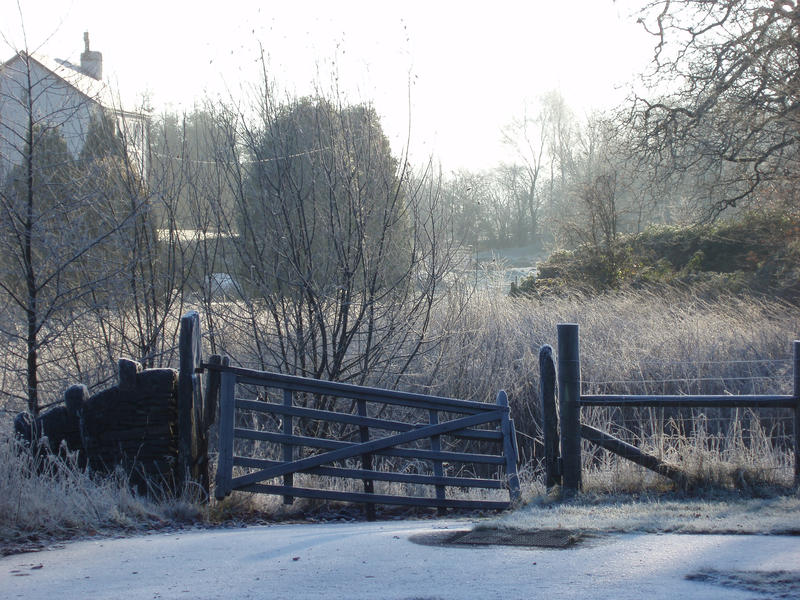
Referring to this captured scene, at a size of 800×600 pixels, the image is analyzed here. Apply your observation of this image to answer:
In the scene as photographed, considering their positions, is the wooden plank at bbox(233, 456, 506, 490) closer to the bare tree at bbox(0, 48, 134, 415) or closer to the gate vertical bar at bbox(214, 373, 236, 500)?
the gate vertical bar at bbox(214, 373, 236, 500)

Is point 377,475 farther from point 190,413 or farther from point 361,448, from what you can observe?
point 190,413

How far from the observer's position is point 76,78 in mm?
12172

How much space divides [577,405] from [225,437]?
11.3ft

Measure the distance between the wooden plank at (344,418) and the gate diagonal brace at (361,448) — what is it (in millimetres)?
120

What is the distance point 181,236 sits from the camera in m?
13.3

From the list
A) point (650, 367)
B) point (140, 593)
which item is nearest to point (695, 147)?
point (650, 367)

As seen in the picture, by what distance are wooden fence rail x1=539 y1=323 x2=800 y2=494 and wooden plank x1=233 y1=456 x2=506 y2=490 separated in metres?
1.00

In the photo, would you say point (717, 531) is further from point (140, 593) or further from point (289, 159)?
point (289, 159)

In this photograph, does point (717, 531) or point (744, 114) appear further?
point (744, 114)

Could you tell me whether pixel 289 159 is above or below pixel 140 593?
Result: above

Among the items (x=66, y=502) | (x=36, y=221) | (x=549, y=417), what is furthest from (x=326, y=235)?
(x=66, y=502)

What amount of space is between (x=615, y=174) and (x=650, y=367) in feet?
42.5

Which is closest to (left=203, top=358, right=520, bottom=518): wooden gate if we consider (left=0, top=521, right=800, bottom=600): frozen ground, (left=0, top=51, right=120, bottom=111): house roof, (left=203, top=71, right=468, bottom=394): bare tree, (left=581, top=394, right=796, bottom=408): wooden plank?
(left=581, top=394, right=796, bottom=408): wooden plank

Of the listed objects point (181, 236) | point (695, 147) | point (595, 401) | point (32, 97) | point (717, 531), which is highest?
point (695, 147)
